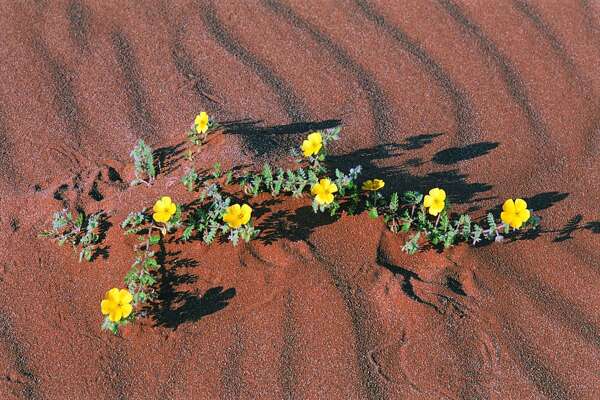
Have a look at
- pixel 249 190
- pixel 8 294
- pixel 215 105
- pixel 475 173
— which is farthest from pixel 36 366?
pixel 475 173

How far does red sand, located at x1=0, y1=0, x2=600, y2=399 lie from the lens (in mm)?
2518

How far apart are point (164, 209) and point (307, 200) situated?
1.93ft

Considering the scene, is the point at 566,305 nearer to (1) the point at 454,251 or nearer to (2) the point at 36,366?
(1) the point at 454,251

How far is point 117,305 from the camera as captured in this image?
8.29 ft

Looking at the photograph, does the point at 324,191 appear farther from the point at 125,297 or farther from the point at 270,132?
the point at 125,297

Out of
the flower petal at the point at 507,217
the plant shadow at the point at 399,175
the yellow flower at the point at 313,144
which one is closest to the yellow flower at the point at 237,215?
the plant shadow at the point at 399,175

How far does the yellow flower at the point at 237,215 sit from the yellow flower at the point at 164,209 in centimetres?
22

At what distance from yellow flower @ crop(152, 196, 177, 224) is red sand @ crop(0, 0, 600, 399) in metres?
0.16

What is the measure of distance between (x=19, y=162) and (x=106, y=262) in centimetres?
78

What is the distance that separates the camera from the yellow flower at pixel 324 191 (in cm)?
272

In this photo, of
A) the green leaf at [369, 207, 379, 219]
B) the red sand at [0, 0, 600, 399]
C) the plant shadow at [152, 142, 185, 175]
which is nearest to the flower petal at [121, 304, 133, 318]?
the red sand at [0, 0, 600, 399]

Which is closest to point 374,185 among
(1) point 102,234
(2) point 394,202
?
(2) point 394,202

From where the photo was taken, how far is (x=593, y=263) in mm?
2818

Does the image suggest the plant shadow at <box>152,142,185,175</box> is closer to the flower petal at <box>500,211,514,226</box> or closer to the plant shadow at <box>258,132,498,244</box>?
the plant shadow at <box>258,132,498,244</box>
